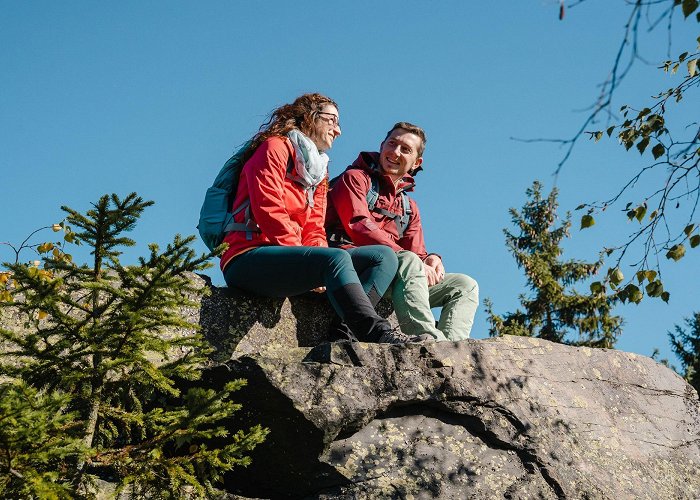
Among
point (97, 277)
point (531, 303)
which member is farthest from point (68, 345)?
point (531, 303)

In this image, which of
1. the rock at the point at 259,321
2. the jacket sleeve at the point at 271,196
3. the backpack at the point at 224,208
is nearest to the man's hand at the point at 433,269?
the rock at the point at 259,321

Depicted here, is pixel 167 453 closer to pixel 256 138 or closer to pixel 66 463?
pixel 66 463

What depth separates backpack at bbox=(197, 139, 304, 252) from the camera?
7125mm

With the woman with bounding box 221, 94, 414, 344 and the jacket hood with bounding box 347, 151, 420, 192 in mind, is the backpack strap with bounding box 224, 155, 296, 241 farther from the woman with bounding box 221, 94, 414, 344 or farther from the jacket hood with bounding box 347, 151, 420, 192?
the jacket hood with bounding box 347, 151, 420, 192

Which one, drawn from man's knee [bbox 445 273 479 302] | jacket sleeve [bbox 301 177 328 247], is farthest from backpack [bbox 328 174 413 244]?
man's knee [bbox 445 273 479 302]

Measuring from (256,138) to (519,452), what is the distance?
11.2ft

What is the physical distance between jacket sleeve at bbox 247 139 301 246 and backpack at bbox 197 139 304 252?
0.35 feet

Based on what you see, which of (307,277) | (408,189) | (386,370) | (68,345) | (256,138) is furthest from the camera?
(408,189)

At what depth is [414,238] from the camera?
8211 millimetres

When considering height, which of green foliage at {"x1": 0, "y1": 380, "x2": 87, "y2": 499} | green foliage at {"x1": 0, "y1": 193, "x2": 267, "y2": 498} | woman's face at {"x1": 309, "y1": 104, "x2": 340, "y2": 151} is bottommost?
green foliage at {"x1": 0, "y1": 380, "x2": 87, "y2": 499}

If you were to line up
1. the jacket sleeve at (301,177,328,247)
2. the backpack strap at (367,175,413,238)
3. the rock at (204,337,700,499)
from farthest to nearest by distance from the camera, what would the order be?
the backpack strap at (367,175,413,238), the jacket sleeve at (301,177,328,247), the rock at (204,337,700,499)

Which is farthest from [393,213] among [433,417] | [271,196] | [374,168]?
[433,417]

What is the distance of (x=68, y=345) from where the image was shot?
4852mm

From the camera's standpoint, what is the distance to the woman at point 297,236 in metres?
6.71
